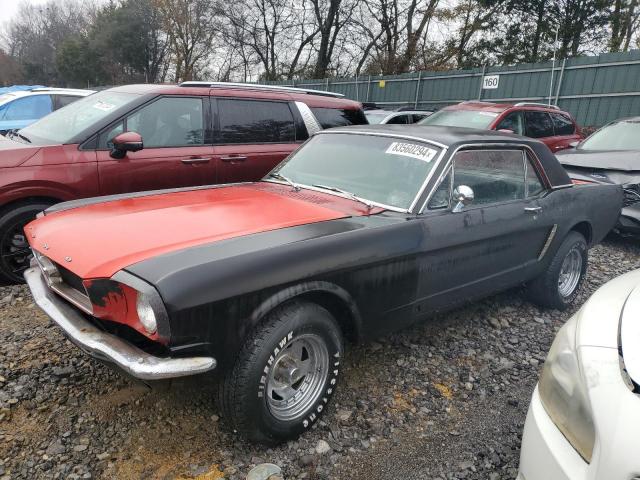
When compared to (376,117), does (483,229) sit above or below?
below

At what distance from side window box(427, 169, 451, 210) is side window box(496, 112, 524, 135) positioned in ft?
18.2

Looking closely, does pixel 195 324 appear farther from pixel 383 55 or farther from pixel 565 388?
pixel 383 55

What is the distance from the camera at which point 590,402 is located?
1.60 meters

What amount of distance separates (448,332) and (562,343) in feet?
6.38

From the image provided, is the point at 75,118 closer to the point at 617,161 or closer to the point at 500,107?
the point at 617,161

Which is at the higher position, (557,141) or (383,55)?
(383,55)

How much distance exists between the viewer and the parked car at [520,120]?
27.2ft

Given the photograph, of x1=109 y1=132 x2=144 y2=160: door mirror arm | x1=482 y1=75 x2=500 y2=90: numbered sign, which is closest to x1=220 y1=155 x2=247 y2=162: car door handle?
x1=109 y1=132 x2=144 y2=160: door mirror arm

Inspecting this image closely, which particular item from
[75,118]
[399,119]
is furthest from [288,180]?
[399,119]

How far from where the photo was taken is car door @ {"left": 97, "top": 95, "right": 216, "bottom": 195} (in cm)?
445

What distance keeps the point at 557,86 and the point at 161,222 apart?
1374 cm

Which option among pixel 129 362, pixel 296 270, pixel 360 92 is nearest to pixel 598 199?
pixel 296 270

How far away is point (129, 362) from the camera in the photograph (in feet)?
6.77

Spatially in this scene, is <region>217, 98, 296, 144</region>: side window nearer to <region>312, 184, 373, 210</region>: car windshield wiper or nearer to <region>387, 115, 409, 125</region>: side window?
<region>312, 184, 373, 210</region>: car windshield wiper
